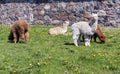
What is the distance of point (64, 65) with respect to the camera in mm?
11109

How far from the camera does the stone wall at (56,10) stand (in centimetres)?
2209

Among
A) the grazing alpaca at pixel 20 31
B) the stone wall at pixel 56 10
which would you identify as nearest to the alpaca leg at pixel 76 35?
the grazing alpaca at pixel 20 31

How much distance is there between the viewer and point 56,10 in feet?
76.9

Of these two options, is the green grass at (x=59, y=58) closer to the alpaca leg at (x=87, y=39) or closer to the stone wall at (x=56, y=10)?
the alpaca leg at (x=87, y=39)

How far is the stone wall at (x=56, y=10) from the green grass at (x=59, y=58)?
5.95 m

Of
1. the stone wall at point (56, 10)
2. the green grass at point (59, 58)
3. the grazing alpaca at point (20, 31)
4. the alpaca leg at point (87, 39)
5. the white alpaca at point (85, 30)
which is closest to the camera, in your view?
the green grass at point (59, 58)

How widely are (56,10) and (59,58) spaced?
11734mm

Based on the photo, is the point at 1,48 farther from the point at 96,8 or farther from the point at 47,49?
the point at 96,8

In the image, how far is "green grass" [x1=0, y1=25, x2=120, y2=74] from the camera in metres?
10.7

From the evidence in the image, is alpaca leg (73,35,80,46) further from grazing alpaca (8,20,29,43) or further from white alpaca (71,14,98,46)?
grazing alpaca (8,20,29,43)

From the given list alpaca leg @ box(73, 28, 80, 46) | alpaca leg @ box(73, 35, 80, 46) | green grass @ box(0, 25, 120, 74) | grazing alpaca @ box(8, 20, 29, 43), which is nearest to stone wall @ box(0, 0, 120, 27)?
green grass @ box(0, 25, 120, 74)

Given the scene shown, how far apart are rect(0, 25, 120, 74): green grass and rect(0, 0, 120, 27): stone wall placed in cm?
595

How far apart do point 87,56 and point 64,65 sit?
3.70ft

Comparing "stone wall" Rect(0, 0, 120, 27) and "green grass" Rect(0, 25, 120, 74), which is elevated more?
"green grass" Rect(0, 25, 120, 74)
